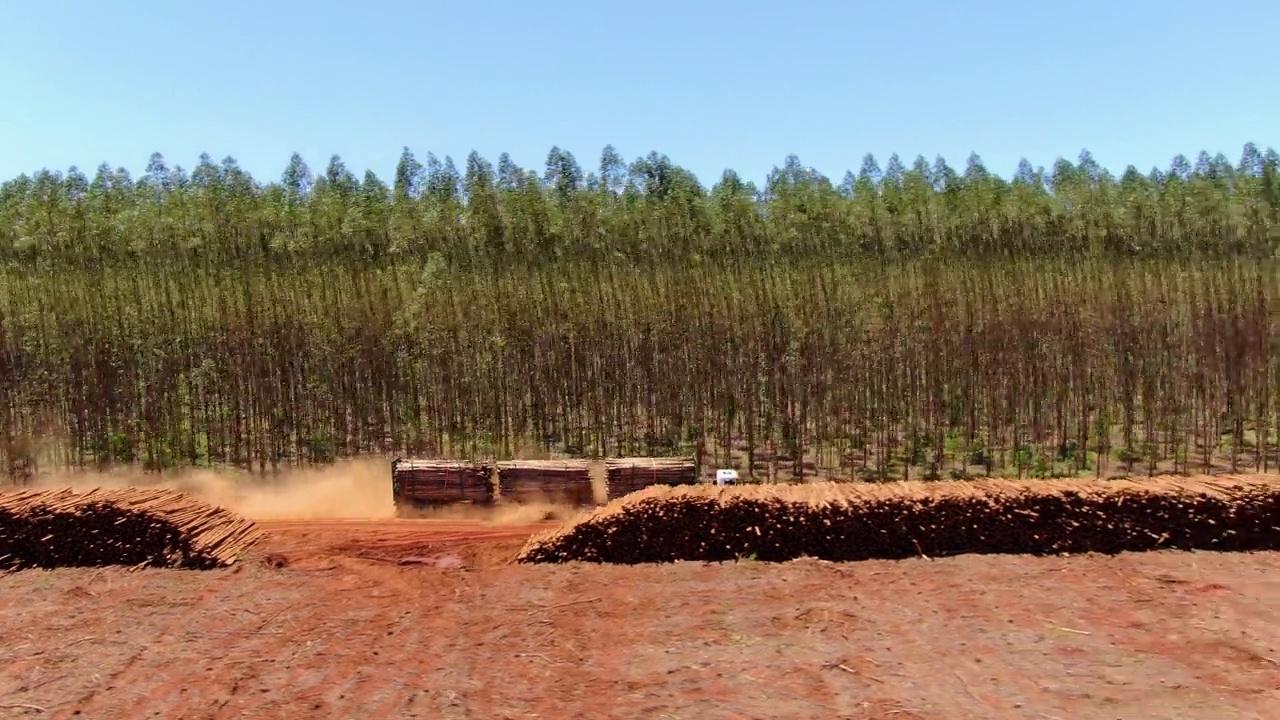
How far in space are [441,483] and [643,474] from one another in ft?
8.58

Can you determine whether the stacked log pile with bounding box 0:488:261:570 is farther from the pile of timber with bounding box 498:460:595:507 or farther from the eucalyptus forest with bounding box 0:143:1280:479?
the eucalyptus forest with bounding box 0:143:1280:479

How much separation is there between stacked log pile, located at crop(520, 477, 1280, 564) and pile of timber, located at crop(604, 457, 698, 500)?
1.82 metres

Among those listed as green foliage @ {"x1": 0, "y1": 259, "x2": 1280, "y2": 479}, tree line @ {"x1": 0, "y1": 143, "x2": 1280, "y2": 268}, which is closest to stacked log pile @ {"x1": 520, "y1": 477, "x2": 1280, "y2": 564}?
green foliage @ {"x1": 0, "y1": 259, "x2": 1280, "y2": 479}

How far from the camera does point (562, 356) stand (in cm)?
1319

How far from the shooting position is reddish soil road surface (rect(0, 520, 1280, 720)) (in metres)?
5.43

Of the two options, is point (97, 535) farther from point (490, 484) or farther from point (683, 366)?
point (683, 366)

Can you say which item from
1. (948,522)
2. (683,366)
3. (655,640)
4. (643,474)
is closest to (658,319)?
(683,366)

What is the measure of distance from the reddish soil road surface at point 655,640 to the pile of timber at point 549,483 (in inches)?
80.1

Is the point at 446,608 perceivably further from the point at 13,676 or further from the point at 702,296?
the point at 702,296

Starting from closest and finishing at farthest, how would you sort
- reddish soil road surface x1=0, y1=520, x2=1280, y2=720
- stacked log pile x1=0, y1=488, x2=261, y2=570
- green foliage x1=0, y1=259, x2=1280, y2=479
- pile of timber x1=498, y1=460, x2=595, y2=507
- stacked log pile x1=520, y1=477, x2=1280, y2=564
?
reddish soil road surface x1=0, y1=520, x2=1280, y2=720 → stacked log pile x1=520, y1=477, x2=1280, y2=564 → stacked log pile x1=0, y1=488, x2=261, y2=570 → pile of timber x1=498, y1=460, x2=595, y2=507 → green foliage x1=0, y1=259, x2=1280, y2=479

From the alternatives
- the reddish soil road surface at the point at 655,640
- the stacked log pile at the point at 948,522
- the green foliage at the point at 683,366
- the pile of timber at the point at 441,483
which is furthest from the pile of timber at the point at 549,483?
the stacked log pile at the point at 948,522

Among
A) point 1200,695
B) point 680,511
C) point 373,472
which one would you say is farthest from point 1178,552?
point 373,472

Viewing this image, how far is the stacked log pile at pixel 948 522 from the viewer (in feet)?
27.1

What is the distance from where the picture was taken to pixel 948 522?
327 inches
